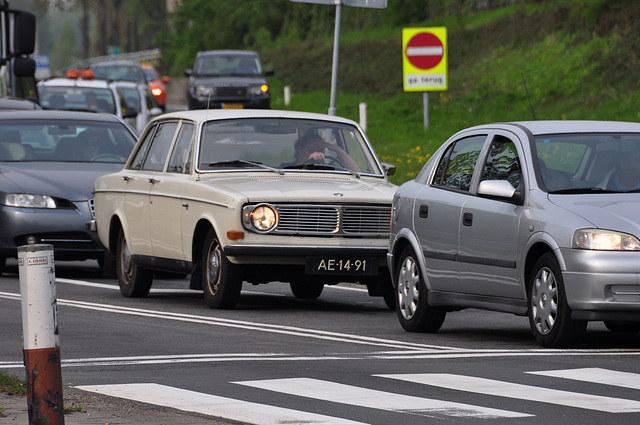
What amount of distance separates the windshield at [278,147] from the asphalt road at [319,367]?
126 cm

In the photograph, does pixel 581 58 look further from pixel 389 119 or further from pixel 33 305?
pixel 33 305

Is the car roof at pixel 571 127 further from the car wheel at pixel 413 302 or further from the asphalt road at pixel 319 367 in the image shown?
the asphalt road at pixel 319 367

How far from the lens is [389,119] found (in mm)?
37375

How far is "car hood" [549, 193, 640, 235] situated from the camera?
392 inches

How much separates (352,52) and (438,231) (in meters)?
A: 43.7

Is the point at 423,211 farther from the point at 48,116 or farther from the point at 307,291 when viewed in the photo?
the point at 48,116

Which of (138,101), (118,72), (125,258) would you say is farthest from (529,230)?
(118,72)

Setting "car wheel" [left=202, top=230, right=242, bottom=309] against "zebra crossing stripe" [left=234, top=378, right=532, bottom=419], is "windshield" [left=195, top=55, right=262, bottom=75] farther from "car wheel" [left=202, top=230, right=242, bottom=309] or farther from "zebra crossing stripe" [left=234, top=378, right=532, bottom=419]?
"zebra crossing stripe" [left=234, top=378, right=532, bottom=419]

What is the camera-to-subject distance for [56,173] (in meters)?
16.6

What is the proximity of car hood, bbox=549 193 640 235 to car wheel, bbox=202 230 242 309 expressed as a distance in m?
3.45

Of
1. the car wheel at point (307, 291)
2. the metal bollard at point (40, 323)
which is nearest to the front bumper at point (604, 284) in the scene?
the metal bollard at point (40, 323)

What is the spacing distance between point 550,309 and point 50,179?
7586mm

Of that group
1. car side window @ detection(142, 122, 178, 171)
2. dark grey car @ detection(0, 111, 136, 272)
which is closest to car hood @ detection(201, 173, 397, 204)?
car side window @ detection(142, 122, 178, 171)

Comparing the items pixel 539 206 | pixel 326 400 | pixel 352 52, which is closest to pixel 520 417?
pixel 326 400
